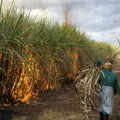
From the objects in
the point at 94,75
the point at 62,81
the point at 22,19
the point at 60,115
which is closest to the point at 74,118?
the point at 60,115

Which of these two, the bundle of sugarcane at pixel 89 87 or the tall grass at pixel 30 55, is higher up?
the tall grass at pixel 30 55

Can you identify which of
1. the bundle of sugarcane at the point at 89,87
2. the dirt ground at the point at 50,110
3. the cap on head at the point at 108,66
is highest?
the cap on head at the point at 108,66

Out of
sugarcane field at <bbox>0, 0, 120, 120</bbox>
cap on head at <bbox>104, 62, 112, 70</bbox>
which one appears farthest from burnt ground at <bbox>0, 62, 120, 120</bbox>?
cap on head at <bbox>104, 62, 112, 70</bbox>

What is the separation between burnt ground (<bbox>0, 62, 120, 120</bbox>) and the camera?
10.2 m

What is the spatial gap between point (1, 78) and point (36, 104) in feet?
5.46

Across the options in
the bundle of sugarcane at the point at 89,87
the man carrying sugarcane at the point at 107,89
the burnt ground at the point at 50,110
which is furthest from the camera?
the burnt ground at the point at 50,110

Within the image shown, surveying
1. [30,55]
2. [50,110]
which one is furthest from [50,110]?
[30,55]

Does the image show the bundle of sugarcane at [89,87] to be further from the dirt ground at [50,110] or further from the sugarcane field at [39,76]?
the dirt ground at [50,110]

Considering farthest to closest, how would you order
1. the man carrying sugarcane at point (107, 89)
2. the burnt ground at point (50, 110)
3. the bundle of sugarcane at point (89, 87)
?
1. the burnt ground at point (50, 110)
2. the man carrying sugarcane at point (107, 89)
3. the bundle of sugarcane at point (89, 87)

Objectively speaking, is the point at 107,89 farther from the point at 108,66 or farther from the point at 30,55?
the point at 30,55

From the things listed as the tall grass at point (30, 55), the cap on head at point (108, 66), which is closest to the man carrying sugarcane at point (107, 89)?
the cap on head at point (108, 66)

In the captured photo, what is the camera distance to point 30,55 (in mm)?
11070

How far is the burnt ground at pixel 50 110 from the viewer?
10.2 metres

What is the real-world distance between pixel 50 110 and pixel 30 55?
1440 millimetres
